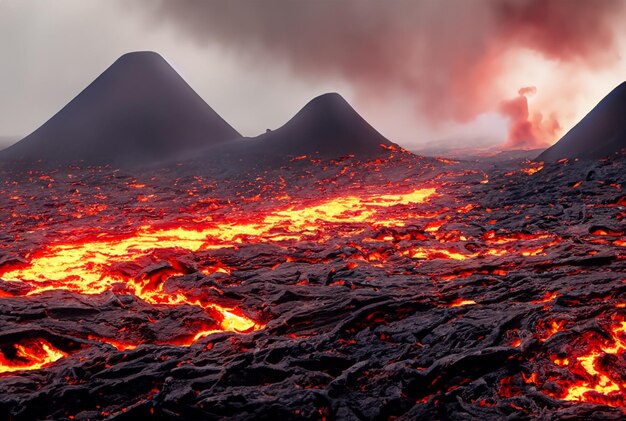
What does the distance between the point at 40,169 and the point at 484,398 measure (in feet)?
94.0

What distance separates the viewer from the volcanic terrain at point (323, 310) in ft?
13.7

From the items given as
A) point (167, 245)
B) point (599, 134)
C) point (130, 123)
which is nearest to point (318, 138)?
point (130, 123)

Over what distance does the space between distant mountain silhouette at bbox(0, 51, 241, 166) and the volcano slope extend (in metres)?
16.6

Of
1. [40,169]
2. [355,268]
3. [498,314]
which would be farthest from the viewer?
[40,169]

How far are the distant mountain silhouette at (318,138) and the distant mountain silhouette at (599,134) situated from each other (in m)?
10.8

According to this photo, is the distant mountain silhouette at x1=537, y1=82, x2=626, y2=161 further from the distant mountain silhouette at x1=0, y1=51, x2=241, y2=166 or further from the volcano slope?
the distant mountain silhouette at x1=0, y1=51, x2=241, y2=166

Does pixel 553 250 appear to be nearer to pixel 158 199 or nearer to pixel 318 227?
pixel 318 227

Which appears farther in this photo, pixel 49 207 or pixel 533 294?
pixel 49 207

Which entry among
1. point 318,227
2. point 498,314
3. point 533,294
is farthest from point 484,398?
point 318,227

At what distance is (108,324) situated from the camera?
6.14 metres

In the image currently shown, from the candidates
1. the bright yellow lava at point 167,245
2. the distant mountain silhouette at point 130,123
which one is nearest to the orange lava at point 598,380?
the bright yellow lava at point 167,245

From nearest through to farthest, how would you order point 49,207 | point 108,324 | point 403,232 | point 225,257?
1. point 108,324
2. point 225,257
3. point 403,232
4. point 49,207

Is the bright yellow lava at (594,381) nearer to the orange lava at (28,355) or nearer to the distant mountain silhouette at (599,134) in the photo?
the orange lava at (28,355)

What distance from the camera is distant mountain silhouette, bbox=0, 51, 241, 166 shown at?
2811cm
